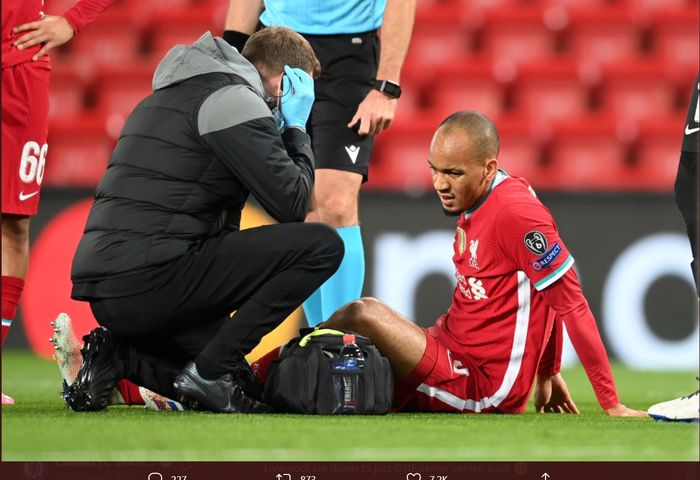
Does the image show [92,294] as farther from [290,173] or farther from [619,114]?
[619,114]

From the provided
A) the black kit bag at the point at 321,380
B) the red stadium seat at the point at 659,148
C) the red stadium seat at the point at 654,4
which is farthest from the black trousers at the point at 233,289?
the red stadium seat at the point at 654,4

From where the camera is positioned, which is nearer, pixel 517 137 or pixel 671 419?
pixel 671 419

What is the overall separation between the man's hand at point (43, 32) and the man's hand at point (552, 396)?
1.96m

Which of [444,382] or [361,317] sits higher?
[361,317]

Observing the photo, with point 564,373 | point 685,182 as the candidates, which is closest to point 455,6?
point 564,373

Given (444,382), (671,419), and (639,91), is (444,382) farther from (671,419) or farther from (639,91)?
(639,91)

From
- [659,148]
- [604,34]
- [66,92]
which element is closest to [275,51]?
[66,92]

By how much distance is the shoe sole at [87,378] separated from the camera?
3369 mm

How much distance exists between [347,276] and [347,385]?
3.05ft

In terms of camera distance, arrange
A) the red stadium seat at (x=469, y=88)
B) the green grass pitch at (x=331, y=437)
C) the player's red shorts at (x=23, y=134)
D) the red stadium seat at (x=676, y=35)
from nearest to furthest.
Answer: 1. the green grass pitch at (x=331, y=437)
2. the player's red shorts at (x=23, y=134)
3. the red stadium seat at (x=469, y=88)
4. the red stadium seat at (x=676, y=35)

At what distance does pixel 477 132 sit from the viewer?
12.2 feet

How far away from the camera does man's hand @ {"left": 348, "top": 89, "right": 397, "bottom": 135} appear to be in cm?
418

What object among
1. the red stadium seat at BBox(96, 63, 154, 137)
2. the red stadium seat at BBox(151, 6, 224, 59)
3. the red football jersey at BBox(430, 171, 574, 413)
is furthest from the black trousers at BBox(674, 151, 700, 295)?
the red stadium seat at BBox(151, 6, 224, 59)

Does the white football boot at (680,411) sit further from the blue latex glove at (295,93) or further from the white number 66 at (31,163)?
the white number 66 at (31,163)
